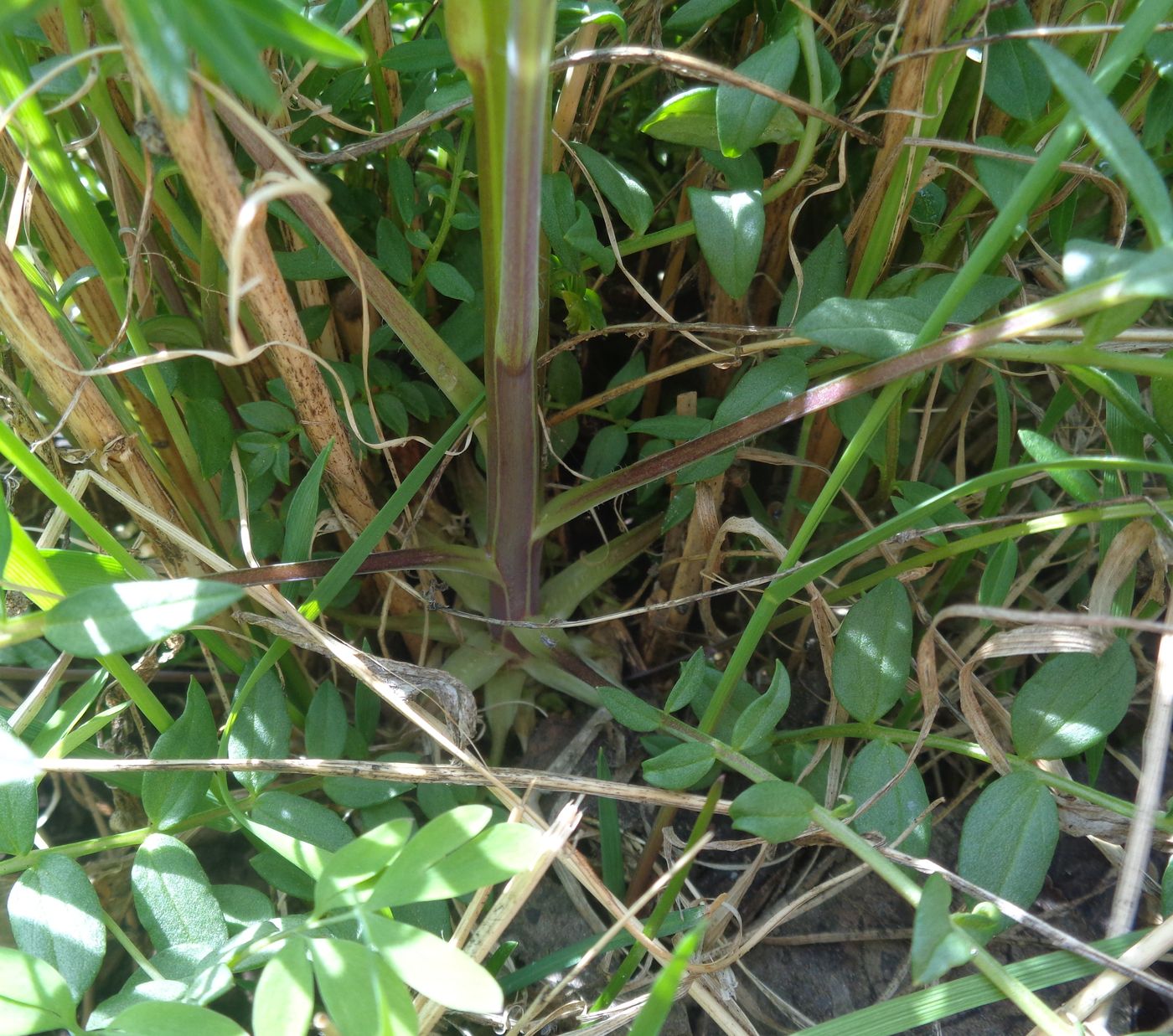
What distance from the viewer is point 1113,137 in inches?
16.9

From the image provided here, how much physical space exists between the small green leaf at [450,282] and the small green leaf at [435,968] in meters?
0.43

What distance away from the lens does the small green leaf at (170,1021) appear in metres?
0.45

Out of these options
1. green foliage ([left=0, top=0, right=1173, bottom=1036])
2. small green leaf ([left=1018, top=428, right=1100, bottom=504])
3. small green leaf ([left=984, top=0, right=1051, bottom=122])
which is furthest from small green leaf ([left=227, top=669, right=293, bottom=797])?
small green leaf ([left=984, top=0, right=1051, bottom=122])

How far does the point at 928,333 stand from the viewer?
1.74 feet

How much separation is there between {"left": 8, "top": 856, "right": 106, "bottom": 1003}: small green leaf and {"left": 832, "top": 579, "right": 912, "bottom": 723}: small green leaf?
0.49 meters

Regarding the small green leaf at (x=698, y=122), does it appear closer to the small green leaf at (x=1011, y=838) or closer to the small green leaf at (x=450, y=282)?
the small green leaf at (x=450, y=282)

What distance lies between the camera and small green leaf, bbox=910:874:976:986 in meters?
0.46

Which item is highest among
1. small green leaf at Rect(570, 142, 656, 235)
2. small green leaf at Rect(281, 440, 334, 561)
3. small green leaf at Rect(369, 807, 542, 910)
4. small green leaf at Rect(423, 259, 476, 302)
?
small green leaf at Rect(570, 142, 656, 235)

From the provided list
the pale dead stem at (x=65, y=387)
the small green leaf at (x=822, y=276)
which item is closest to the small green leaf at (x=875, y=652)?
the small green leaf at (x=822, y=276)

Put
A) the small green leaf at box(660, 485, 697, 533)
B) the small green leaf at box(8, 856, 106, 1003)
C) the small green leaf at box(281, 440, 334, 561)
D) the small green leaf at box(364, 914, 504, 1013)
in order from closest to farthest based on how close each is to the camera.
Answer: the small green leaf at box(364, 914, 504, 1013) < the small green leaf at box(8, 856, 106, 1003) < the small green leaf at box(281, 440, 334, 561) < the small green leaf at box(660, 485, 697, 533)

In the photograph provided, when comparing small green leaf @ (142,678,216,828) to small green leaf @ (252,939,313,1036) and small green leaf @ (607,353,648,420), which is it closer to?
small green leaf @ (252,939,313,1036)

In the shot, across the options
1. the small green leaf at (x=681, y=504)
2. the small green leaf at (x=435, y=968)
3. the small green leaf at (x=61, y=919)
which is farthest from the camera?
the small green leaf at (x=681, y=504)

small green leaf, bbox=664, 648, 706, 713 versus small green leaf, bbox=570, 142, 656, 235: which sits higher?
small green leaf, bbox=570, 142, 656, 235

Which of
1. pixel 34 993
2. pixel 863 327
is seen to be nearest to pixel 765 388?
pixel 863 327
